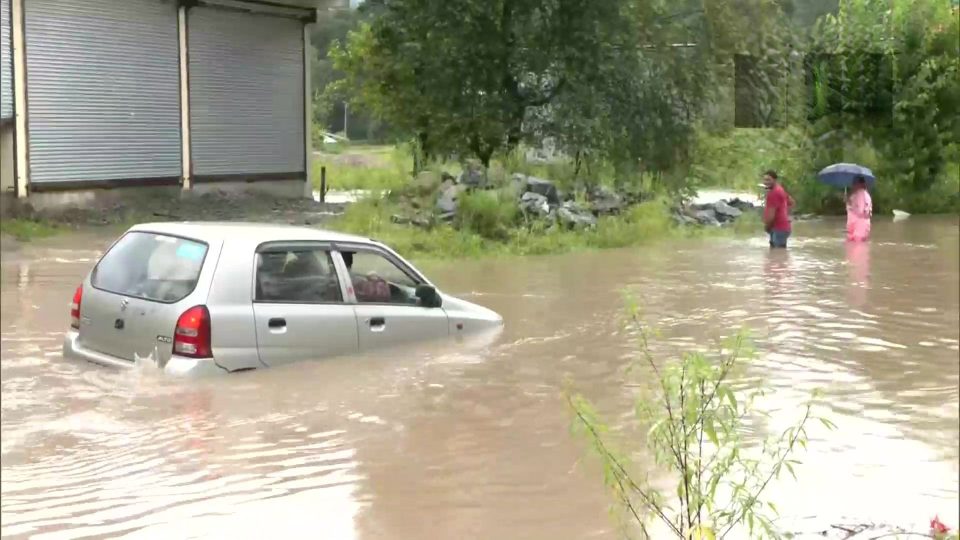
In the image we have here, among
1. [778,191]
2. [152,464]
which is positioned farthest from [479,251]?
[152,464]

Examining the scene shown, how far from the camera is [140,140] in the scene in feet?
75.8

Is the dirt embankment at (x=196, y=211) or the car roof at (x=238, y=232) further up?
the car roof at (x=238, y=232)

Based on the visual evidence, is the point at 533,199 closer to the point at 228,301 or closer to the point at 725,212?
the point at 725,212

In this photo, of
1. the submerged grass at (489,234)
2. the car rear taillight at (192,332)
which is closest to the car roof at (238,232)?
the car rear taillight at (192,332)

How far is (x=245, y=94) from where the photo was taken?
1024 inches

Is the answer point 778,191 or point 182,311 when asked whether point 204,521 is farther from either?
point 778,191

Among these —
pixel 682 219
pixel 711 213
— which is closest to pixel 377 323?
pixel 682 219

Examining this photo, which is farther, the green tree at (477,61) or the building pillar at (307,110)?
the building pillar at (307,110)

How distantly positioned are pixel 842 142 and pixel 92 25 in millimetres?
14818

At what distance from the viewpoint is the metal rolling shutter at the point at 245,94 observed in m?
24.5

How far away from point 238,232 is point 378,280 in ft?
4.46

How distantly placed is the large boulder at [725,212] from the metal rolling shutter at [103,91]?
38.9ft

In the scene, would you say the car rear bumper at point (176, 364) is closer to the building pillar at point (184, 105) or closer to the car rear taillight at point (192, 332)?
the car rear taillight at point (192, 332)

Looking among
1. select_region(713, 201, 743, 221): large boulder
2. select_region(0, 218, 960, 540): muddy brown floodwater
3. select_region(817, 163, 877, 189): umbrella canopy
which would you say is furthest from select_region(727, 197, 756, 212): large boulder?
select_region(0, 218, 960, 540): muddy brown floodwater
